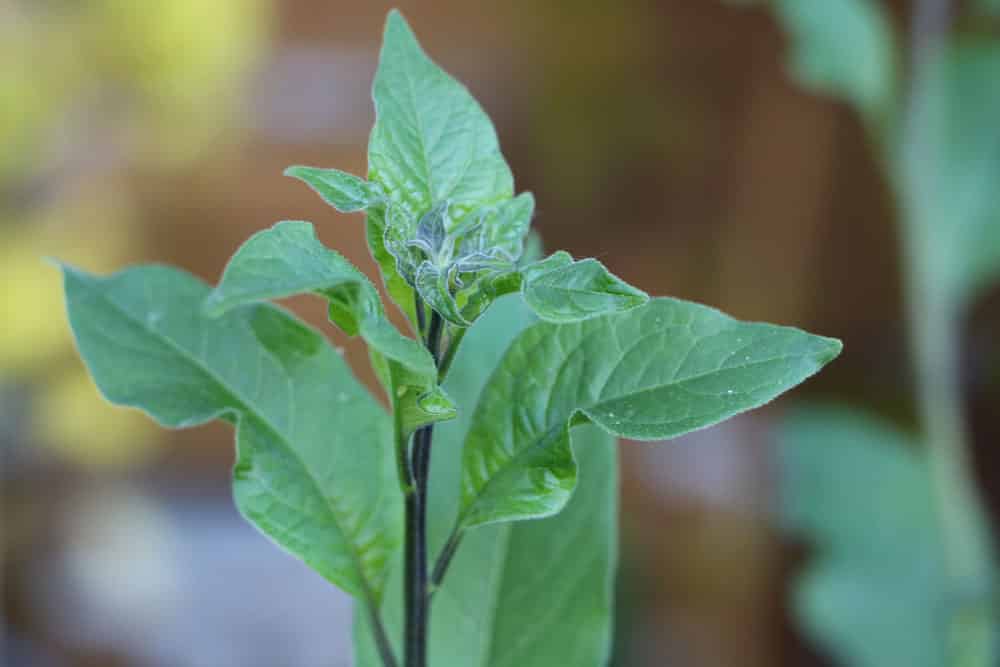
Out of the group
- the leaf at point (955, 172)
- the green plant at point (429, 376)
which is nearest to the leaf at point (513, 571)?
the green plant at point (429, 376)

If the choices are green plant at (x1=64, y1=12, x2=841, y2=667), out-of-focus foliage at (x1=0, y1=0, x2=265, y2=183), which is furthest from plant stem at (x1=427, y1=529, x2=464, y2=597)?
out-of-focus foliage at (x1=0, y1=0, x2=265, y2=183)

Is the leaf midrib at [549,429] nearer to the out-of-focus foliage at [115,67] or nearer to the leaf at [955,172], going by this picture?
the leaf at [955,172]

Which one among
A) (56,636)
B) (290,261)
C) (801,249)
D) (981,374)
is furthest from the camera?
(801,249)

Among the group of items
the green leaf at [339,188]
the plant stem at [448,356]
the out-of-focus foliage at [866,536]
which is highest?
the green leaf at [339,188]

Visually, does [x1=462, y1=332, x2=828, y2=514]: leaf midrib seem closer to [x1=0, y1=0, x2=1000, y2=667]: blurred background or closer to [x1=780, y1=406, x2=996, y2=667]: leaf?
[x1=780, y1=406, x2=996, y2=667]: leaf

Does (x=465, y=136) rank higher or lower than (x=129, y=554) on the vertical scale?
higher

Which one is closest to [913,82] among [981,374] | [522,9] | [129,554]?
[981,374]

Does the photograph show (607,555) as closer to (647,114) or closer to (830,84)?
(830,84)
